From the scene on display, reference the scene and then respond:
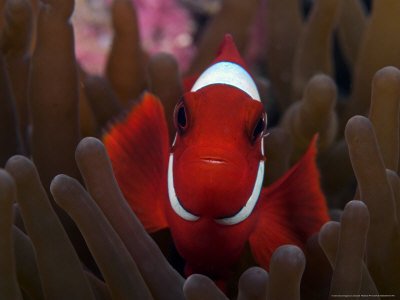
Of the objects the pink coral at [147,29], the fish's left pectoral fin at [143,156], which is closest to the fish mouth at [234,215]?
the fish's left pectoral fin at [143,156]

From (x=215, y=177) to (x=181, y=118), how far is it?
142mm

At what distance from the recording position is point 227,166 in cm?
78

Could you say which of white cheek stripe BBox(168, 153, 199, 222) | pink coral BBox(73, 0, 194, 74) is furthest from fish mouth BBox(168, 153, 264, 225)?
pink coral BBox(73, 0, 194, 74)

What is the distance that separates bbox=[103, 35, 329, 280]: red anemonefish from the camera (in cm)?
80

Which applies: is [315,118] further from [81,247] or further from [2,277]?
[2,277]

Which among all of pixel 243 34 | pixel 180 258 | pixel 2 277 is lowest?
pixel 180 258

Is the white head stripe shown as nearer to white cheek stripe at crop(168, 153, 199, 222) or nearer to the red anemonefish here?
the red anemonefish

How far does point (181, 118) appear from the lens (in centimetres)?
87

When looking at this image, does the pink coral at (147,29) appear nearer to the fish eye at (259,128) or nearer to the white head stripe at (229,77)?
the white head stripe at (229,77)

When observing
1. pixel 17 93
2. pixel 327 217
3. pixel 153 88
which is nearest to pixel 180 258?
pixel 327 217

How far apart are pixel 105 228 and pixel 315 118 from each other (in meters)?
0.65

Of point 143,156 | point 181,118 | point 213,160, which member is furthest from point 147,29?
point 213,160

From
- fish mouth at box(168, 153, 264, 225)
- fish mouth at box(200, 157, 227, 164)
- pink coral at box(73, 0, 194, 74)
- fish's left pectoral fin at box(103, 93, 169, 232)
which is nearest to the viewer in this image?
fish mouth at box(200, 157, 227, 164)

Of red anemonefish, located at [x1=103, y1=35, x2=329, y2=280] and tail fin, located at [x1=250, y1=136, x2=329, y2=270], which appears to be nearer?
red anemonefish, located at [x1=103, y1=35, x2=329, y2=280]
